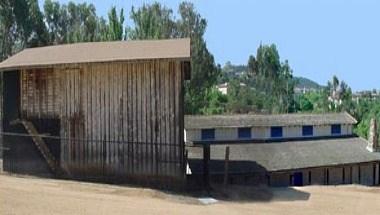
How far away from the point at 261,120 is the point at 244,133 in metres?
2.19

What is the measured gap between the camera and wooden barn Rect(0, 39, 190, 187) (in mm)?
28812

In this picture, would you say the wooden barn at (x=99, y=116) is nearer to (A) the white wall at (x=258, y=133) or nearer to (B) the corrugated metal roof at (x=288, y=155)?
(B) the corrugated metal roof at (x=288, y=155)

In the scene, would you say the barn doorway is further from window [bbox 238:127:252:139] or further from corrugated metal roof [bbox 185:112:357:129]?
corrugated metal roof [bbox 185:112:357:129]

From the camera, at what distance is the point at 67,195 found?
24094mm

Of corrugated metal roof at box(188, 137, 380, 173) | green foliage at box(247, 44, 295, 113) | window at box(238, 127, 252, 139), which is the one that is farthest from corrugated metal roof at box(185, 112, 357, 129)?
green foliage at box(247, 44, 295, 113)

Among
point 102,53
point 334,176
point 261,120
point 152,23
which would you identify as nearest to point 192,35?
point 152,23

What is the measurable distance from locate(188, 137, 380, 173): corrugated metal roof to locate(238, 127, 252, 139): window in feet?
3.89

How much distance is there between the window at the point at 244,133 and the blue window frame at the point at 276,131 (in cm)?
164

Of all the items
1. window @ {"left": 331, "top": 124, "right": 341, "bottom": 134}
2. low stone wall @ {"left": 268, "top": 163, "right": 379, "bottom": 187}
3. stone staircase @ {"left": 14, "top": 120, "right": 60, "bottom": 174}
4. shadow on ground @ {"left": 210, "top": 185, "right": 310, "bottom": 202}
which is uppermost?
stone staircase @ {"left": 14, "top": 120, "right": 60, "bottom": 174}

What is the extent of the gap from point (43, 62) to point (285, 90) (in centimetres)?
8430

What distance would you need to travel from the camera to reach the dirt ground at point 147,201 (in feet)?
71.2

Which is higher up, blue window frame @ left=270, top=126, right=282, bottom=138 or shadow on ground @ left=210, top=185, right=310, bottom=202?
blue window frame @ left=270, top=126, right=282, bottom=138

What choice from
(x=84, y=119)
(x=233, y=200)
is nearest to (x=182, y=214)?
(x=233, y=200)

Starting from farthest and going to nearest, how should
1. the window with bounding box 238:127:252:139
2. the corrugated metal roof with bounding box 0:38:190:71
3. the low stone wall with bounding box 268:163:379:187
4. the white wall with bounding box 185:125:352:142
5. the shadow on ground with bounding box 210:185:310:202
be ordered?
the window with bounding box 238:127:252:139 < the white wall with bounding box 185:125:352:142 < the low stone wall with bounding box 268:163:379:187 < the shadow on ground with bounding box 210:185:310:202 < the corrugated metal roof with bounding box 0:38:190:71
